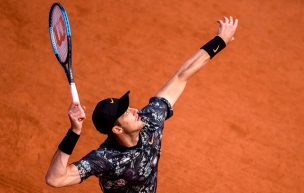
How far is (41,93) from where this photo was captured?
8852 millimetres

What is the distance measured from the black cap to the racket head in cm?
62

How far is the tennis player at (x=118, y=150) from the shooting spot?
A: 13.8 ft

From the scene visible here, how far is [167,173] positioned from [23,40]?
4138 mm

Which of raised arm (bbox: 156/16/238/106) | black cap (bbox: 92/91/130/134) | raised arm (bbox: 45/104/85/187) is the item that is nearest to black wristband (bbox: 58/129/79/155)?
raised arm (bbox: 45/104/85/187)

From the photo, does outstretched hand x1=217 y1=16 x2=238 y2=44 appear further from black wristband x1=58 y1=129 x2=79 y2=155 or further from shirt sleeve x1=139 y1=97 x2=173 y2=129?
black wristband x1=58 y1=129 x2=79 y2=155

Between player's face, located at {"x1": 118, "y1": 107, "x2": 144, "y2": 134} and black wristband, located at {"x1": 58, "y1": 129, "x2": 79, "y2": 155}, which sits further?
player's face, located at {"x1": 118, "y1": 107, "x2": 144, "y2": 134}

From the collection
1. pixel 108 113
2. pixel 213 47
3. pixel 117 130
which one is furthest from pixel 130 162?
pixel 213 47

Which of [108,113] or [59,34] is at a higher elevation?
[59,34]

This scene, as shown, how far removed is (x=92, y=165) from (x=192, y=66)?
1.61 m

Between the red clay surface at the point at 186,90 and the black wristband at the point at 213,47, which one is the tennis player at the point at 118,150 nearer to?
the black wristband at the point at 213,47

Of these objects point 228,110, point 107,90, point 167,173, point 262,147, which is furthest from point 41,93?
point 262,147

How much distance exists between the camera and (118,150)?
15.5ft

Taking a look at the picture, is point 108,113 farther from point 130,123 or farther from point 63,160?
point 63,160

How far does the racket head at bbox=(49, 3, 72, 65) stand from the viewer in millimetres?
4859
